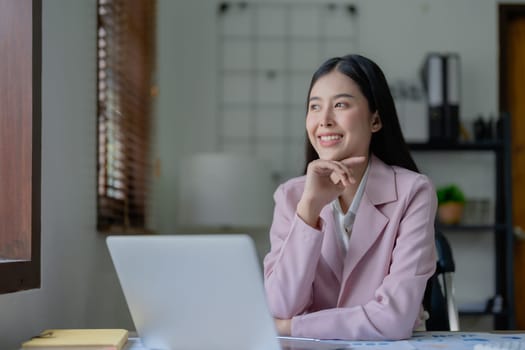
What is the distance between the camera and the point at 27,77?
4.53 feet

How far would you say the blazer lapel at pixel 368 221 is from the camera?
1461 mm

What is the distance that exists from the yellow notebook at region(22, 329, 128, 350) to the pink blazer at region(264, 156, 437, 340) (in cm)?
31

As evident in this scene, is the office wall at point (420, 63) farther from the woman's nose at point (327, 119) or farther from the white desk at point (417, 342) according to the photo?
the white desk at point (417, 342)

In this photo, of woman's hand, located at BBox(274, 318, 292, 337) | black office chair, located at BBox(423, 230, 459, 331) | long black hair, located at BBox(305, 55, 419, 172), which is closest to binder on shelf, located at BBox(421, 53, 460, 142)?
black office chair, located at BBox(423, 230, 459, 331)

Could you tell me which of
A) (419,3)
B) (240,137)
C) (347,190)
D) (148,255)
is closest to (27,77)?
(148,255)

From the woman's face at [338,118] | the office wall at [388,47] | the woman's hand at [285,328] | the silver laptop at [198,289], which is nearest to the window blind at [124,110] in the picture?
the office wall at [388,47]

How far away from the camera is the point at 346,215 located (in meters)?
1.55

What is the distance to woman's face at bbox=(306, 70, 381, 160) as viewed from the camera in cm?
149

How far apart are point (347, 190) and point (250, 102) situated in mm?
2406

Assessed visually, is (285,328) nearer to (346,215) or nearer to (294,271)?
(294,271)

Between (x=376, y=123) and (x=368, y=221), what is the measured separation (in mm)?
216

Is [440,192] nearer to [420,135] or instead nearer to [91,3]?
[420,135]

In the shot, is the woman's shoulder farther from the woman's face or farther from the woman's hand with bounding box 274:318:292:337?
the woman's hand with bounding box 274:318:292:337

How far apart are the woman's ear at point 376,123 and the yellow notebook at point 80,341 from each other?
2.13 feet
